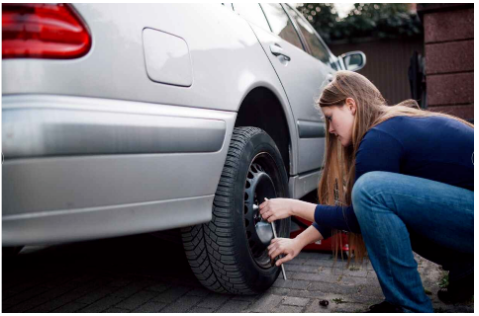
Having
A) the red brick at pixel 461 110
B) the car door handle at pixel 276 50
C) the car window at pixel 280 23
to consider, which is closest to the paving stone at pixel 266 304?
the car door handle at pixel 276 50

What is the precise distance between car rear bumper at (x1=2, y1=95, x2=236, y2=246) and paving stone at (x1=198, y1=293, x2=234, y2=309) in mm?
563

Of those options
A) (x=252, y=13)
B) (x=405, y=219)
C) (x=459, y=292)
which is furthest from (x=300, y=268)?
(x=252, y=13)

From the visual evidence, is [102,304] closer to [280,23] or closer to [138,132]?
[138,132]

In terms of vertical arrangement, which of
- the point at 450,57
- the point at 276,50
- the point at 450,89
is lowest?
the point at 450,89

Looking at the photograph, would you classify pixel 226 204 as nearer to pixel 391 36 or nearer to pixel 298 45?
pixel 298 45

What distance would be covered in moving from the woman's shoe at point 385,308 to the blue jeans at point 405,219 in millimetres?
25

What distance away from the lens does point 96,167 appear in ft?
4.23

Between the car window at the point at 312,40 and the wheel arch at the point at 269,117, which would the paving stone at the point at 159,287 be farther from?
the car window at the point at 312,40

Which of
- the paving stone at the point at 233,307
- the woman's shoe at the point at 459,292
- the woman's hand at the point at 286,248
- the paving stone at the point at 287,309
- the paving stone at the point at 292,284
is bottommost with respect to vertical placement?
the paving stone at the point at 292,284

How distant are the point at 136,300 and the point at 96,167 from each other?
3.23 ft

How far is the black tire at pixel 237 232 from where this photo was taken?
68.5 inches

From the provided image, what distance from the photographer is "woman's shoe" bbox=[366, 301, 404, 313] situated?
5.35 ft

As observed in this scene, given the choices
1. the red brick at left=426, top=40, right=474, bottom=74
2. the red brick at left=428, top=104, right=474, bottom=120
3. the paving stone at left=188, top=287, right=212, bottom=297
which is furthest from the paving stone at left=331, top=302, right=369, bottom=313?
the red brick at left=426, top=40, right=474, bottom=74

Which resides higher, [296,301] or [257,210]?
[257,210]
